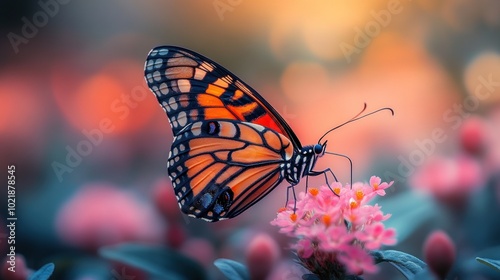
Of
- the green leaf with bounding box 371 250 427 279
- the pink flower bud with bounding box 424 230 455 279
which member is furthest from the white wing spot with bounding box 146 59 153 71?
the pink flower bud with bounding box 424 230 455 279

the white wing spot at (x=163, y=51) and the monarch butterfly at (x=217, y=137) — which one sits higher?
the white wing spot at (x=163, y=51)

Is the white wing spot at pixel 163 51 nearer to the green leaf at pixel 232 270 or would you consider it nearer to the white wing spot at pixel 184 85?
the white wing spot at pixel 184 85

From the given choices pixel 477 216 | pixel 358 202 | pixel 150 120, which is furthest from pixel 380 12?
pixel 358 202

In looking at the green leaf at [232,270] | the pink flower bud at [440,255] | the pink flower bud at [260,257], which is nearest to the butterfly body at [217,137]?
the pink flower bud at [260,257]

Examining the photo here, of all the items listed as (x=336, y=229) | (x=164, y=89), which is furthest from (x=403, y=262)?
(x=164, y=89)

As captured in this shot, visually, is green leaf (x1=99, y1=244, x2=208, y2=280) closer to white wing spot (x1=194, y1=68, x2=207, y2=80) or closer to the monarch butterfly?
the monarch butterfly

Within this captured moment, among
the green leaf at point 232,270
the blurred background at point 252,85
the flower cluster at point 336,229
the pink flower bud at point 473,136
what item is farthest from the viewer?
the pink flower bud at point 473,136
